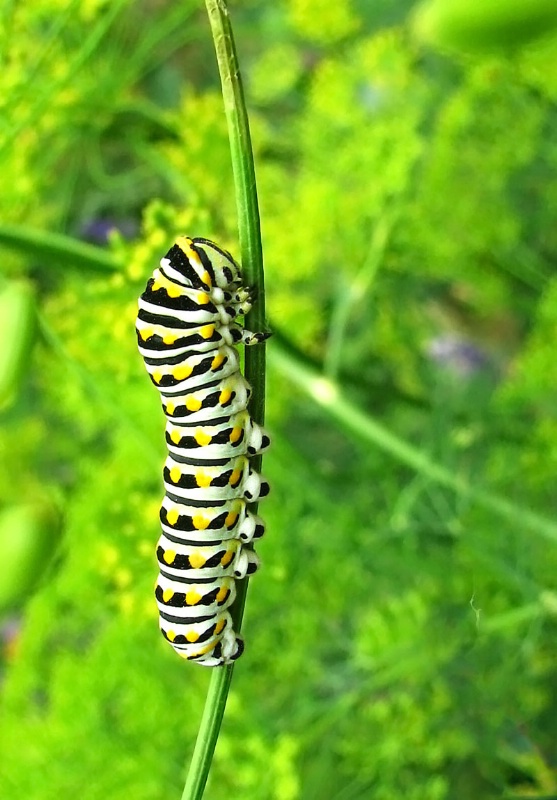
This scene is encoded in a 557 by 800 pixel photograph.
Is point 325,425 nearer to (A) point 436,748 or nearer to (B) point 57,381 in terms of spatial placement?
(B) point 57,381

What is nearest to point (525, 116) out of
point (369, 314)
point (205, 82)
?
point (369, 314)

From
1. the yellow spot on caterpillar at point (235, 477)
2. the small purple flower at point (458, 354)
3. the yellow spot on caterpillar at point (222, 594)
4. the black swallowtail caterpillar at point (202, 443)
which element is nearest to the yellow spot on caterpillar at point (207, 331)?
the black swallowtail caterpillar at point (202, 443)

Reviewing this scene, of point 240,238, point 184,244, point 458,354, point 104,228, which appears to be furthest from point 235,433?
point 104,228

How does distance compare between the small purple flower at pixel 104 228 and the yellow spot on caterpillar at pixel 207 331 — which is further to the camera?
the small purple flower at pixel 104 228

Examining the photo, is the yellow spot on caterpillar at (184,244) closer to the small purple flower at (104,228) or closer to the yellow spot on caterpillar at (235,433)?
the yellow spot on caterpillar at (235,433)

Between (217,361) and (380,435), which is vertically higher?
(217,361)

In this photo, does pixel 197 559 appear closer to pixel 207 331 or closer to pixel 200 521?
pixel 200 521
